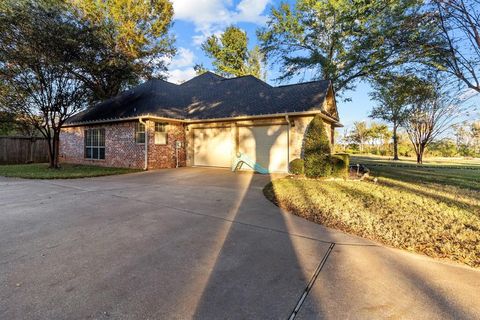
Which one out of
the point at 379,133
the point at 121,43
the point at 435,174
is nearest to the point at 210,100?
the point at 121,43

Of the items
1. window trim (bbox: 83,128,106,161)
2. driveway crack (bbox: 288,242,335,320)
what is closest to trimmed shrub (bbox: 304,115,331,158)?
driveway crack (bbox: 288,242,335,320)

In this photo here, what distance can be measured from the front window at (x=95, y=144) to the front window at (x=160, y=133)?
155 inches

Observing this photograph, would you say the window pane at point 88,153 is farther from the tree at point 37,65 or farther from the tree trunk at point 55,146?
the tree at point 37,65

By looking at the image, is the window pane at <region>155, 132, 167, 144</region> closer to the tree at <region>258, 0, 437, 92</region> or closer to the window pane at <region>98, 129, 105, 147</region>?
the window pane at <region>98, 129, 105, 147</region>

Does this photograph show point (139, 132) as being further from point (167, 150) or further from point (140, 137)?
point (167, 150)

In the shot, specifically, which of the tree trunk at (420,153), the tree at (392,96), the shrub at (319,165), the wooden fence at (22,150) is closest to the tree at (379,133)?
the tree at (392,96)

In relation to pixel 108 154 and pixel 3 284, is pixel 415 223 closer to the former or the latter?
pixel 3 284

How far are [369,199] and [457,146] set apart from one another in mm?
43083

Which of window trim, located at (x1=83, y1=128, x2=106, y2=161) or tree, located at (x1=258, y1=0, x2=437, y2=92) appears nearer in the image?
window trim, located at (x1=83, y1=128, x2=106, y2=161)

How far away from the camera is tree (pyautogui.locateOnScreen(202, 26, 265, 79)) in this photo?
3016 cm

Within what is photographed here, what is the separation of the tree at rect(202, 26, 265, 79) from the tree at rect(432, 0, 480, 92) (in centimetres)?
2420

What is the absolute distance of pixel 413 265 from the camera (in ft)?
9.11

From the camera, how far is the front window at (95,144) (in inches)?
552

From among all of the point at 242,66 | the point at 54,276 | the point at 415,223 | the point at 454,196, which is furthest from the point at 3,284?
the point at 242,66
